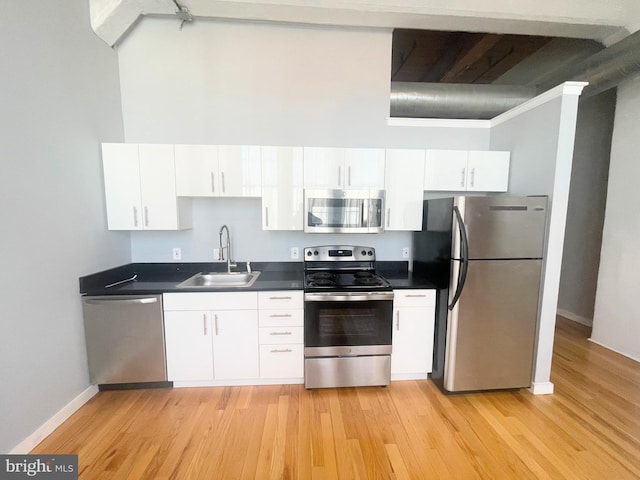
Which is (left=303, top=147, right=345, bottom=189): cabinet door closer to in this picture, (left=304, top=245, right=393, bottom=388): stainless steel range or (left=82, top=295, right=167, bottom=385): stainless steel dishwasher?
(left=304, top=245, right=393, bottom=388): stainless steel range

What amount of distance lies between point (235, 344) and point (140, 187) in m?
1.62

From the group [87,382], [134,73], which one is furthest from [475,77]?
[87,382]

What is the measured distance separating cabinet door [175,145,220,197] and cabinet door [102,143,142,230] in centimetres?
37

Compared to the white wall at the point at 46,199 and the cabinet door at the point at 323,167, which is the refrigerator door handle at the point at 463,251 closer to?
the cabinet door at the point at 323,167

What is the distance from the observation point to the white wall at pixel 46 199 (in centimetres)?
165

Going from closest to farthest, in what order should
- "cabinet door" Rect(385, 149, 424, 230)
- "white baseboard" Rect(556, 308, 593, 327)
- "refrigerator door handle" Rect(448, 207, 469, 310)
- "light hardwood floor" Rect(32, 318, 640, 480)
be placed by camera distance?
1. "light hardwood floor" Rect(32, 318, 640, 480)
2. "refrigerator door handle" Rect(448, 207, 469, 310)
3. "cabinet door" Rect(385, 149, 424, 230)
4. "white baseboard" Rect(556, 308, 593, 327)

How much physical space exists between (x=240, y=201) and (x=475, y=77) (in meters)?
4.05

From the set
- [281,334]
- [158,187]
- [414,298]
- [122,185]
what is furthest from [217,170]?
[414,298]

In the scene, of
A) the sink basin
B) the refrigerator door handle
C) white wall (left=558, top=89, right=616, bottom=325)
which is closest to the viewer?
the refrigerator door handle

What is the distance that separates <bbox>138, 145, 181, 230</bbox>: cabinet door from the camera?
2412 millimetres

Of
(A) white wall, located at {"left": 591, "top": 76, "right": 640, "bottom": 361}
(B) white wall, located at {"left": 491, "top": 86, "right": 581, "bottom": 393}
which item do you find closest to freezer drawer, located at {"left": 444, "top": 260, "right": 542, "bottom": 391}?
(B) white wall, located at {"left": 491, "top": 86, "right": 581, "bottom": 393}

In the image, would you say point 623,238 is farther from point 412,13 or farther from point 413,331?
point 412,13

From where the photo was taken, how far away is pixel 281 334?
7.73 feet

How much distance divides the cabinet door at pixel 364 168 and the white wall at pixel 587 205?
10.3 ft
